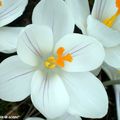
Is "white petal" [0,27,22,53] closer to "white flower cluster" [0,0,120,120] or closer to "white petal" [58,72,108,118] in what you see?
"white flower cluster" [0,0,120,120]

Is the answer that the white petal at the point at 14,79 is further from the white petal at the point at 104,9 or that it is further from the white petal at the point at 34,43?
the white petal at the point at 104,9

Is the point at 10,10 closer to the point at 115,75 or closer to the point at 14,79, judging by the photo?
the point at 14,79

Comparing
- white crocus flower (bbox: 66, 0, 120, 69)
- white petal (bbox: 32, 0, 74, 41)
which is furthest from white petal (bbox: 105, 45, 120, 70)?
white petal (bbox: 32, 0, 74, 41)

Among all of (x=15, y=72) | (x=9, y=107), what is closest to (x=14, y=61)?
(x=15, y=72)

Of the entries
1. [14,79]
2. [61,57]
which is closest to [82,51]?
[61,57]

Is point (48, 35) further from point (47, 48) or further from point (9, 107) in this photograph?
point (9, 107)

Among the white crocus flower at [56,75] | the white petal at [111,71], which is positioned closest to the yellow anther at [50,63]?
the white crocus flower at [56,75]

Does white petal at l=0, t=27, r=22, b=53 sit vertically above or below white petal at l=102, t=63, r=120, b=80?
above
